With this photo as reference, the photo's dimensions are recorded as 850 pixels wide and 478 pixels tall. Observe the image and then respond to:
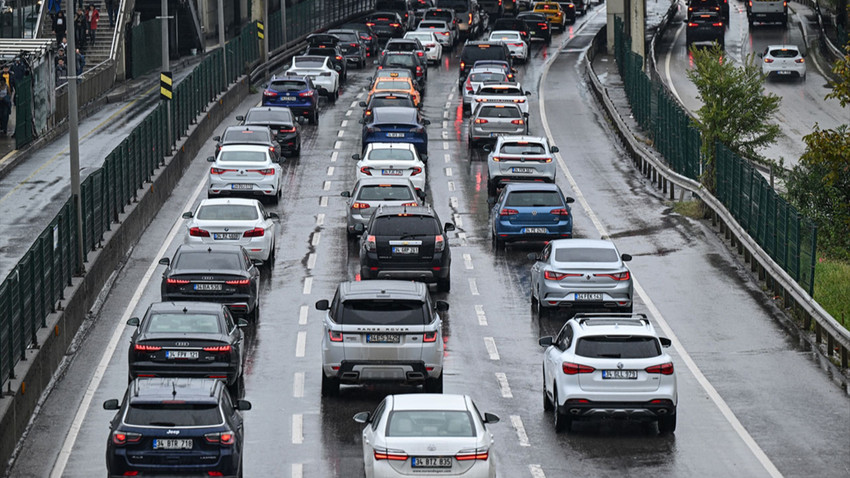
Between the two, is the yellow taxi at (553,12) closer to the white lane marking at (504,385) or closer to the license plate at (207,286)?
the license plate at (207,286)

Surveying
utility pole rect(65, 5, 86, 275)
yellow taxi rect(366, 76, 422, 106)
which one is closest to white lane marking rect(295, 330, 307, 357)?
utility pole rect(65, 5, 86, 275)

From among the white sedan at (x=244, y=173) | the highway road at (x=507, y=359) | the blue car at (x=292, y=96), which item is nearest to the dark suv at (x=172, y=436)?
the highway road at (x=507, y=359)

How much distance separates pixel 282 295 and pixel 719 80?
18632mm

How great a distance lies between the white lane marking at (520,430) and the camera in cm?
2116

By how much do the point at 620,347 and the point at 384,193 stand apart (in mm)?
15123

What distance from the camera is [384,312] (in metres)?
22.3

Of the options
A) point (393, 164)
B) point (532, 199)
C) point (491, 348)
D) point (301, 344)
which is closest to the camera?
point (491, 348)

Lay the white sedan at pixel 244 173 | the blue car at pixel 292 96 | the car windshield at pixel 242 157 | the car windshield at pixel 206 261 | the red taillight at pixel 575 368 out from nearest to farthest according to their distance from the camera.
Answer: the red taillight at pixel 575 368 < the car windshield at pixel 206 261 < the white sedan at pixel 244 173 < the car windshield at pixel 242 157 < the blue car at pixel 292 96

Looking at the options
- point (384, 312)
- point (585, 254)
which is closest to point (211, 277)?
point (384, 312)

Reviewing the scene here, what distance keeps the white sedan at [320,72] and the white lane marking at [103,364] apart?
76.0 ft

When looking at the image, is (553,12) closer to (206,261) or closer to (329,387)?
(206,261)

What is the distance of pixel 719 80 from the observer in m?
44.9

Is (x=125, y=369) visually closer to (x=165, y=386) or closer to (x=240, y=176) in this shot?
(x=165, y=386)

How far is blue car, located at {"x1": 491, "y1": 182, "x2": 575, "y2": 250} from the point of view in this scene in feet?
113
